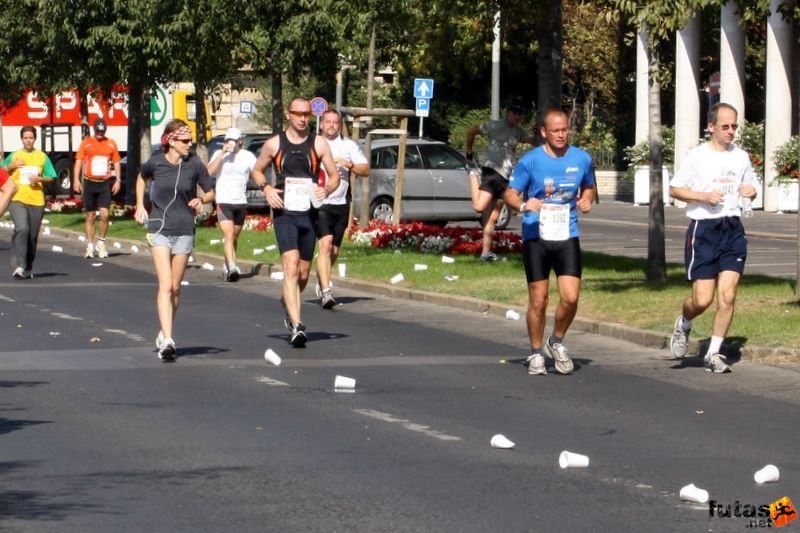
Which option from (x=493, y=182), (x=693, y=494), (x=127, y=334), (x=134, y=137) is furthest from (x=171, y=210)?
(x=134, y=137)

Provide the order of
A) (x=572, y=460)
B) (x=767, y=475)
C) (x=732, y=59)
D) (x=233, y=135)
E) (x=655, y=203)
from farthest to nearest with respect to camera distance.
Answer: (x=732, y=59), (x=233, y=135), (x=655, y=203), (x=572, y=460), (x=767, y=475)

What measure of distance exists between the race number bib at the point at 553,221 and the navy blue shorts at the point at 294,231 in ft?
8.62

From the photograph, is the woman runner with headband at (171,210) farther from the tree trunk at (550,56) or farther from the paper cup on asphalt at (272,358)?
the tree trunk at (550,56)

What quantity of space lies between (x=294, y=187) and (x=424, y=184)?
16913 mm

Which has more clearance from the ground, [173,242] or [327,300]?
[173,242]

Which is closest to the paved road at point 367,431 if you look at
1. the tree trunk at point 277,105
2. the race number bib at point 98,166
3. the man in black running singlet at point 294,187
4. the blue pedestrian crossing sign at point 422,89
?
the man in black running singlet at point 294,187

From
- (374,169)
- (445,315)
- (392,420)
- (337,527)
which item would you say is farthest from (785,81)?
(337,527)

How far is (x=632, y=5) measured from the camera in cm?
1539

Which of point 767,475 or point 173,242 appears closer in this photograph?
point 767,475

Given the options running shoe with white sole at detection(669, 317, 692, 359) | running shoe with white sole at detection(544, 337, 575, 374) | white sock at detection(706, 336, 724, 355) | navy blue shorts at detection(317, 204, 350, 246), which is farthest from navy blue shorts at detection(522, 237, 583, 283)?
navy blue shorts at detection(317, 204, 350, 246)

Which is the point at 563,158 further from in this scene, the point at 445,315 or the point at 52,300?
the point at 52,300

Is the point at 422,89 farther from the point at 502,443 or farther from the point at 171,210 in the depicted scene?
the point at 502,443

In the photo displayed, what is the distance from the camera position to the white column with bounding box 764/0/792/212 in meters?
37.3

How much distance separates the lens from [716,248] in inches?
482
